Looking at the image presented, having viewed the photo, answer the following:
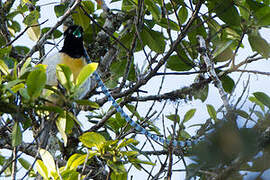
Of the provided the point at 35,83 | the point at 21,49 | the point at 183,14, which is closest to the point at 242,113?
the point at 35,83

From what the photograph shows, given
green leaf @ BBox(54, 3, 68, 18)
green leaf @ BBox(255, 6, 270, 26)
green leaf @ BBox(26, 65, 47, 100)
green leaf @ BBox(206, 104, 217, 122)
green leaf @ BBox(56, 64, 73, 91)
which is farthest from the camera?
green leaf @ BBox(54, 3, 68, 18)

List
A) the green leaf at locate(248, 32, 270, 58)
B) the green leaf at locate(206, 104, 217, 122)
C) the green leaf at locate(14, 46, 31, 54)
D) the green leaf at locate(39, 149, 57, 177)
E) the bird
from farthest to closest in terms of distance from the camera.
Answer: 1. the green leaf at locate(14, 46, 31, 54)
2. the bird
3. the green leaf at locate(248, 32, 270, 58)
4. the green leaf at locate(39, 149, 57, 177)
5. the green leaf at locate(206, 104, 217, 122)

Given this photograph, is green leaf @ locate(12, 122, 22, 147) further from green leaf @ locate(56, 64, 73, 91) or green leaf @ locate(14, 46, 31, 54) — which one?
green leaf @ locate(14, 46, 31, 54)

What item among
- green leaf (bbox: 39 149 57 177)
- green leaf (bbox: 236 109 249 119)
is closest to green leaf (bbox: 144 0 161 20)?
green leaf (bbox: 39 149 57 177)

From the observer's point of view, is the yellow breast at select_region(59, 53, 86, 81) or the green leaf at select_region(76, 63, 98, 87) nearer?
the green leaf at select_region(76, 63, 98, 87)

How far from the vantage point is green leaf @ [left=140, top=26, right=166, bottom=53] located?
2.90 metres

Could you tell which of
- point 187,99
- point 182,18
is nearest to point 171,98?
point 187,99

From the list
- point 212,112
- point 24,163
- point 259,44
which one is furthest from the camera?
point 24,163

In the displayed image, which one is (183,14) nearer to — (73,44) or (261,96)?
(73,44)

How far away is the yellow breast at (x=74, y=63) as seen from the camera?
318 centimetres

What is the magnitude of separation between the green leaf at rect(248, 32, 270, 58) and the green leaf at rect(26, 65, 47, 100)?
144cm

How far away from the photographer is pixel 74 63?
3.20m

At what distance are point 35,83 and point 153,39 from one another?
144cm

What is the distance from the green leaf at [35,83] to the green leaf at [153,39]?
1.36m
